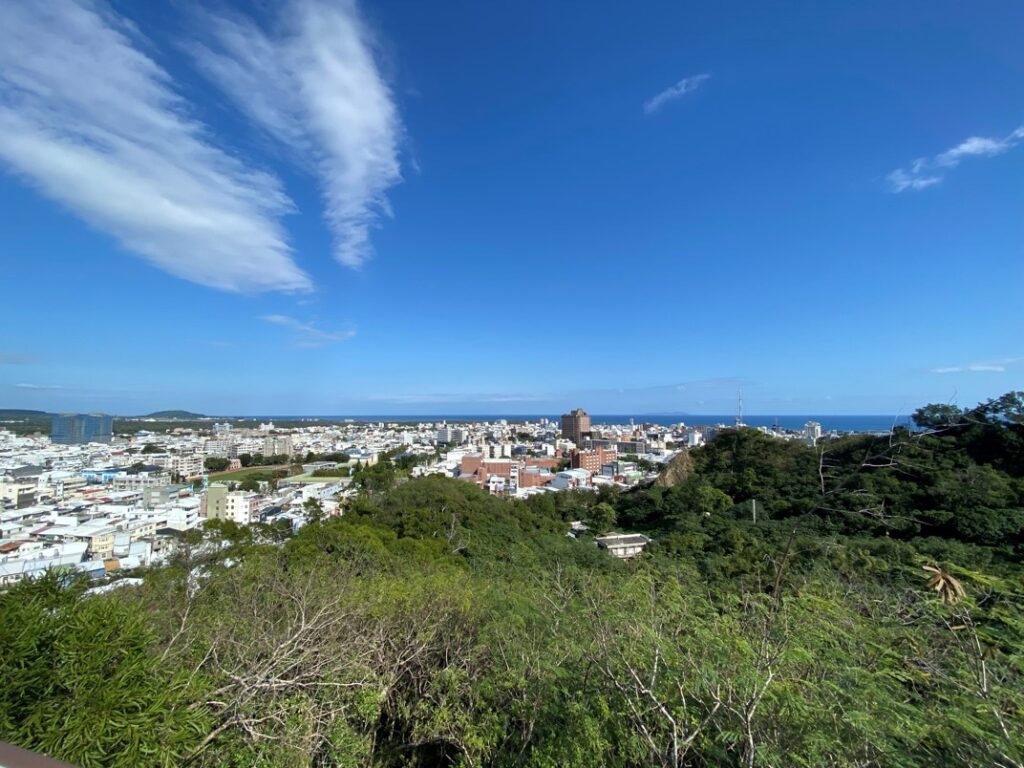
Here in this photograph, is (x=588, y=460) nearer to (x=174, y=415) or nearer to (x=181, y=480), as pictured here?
(x=181, y=480)

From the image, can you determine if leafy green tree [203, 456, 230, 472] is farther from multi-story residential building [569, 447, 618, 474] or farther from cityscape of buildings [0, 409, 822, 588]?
multi-story residential building [569, 447, 618, 474]

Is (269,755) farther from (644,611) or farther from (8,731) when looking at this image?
(644,611)

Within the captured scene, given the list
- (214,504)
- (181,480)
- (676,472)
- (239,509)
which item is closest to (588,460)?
(676,472)

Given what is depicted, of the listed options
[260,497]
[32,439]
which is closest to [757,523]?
[260,497]

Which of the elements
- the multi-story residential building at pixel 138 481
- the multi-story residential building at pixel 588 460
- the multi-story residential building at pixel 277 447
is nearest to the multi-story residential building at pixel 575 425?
the multi-story residential building at pixel 588 460

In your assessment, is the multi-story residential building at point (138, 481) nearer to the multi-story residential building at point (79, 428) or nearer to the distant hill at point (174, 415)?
the multi-story residential building at point (79, 428)

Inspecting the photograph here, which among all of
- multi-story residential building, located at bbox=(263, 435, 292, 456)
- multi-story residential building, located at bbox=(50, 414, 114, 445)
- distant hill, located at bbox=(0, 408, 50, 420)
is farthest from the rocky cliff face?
distant hill, located at bbox=(0, 408, 50, 420)

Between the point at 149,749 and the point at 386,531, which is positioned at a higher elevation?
the point at 149,749
